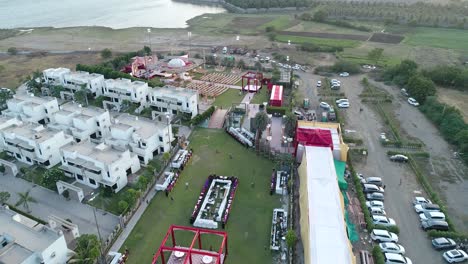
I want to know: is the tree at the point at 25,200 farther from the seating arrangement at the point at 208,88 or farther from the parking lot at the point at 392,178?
the seating arrangement at the point at 208,88

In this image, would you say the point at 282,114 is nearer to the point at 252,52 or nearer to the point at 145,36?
the point at 252,52

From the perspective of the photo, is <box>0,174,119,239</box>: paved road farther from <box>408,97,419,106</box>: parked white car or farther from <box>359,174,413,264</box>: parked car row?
<box>408,97,419,106</box>: parked white car

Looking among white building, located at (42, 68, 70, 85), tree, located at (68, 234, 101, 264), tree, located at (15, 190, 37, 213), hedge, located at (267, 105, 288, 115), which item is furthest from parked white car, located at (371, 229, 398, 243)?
white building, located at (42, 68, 70, 85)

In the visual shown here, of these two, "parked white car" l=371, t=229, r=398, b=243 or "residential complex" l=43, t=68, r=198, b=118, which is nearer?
"parked white car" l=371, t=229, r=398, b=243

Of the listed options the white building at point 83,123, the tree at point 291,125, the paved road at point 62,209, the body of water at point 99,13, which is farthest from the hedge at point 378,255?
the body of water at point 99,13

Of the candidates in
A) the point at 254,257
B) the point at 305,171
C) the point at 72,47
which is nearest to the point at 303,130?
the point at 305,171

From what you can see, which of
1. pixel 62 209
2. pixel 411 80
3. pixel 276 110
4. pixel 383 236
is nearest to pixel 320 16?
pixel 411 80
